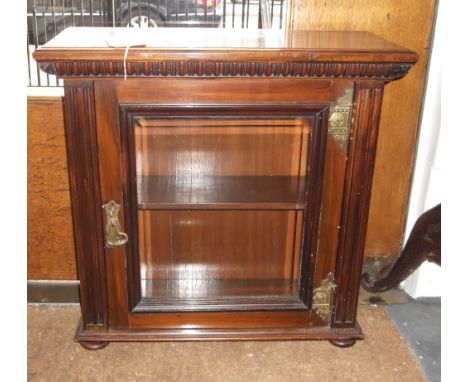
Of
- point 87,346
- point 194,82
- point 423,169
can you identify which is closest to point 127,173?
point 194,82

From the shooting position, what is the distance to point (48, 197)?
5.45 ft

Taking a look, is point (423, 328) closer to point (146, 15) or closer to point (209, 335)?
point (209, 335)

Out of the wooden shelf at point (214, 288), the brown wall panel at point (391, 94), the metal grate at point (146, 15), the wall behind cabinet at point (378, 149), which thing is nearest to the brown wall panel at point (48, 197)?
the wall behind cabinet at point (378, 149)

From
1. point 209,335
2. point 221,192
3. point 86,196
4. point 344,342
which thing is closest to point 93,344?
point 209,335

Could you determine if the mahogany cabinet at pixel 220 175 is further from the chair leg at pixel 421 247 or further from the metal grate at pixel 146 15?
the metal grate at pixel 146 15

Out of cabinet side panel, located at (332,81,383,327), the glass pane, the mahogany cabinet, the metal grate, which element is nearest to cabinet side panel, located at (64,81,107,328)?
the mahogany cabinet

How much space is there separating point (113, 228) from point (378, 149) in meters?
0.85

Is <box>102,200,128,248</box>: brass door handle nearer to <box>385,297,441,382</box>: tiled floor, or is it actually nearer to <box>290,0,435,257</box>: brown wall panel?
<box>290,0,435,257</box>: brown wall panel

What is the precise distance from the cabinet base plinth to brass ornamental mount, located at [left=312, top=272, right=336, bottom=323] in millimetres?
52

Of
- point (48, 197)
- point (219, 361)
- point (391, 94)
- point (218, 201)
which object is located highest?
point (391, 94)

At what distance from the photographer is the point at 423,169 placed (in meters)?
1.69

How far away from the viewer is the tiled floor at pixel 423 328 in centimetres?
152

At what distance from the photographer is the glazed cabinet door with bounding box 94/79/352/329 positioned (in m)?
1.24

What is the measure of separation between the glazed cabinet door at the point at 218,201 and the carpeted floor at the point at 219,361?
0.10 meters
